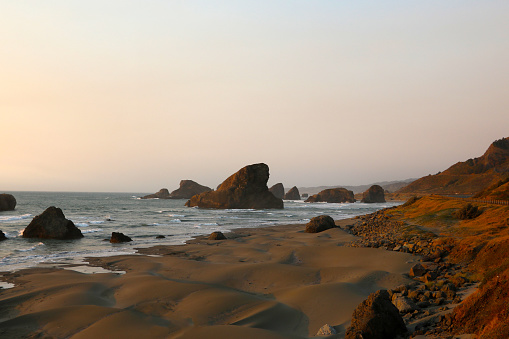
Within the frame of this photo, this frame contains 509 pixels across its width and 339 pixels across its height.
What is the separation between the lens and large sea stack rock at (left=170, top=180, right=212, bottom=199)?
17552cm

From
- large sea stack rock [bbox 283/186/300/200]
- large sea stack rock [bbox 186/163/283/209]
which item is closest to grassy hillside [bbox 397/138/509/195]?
large sea stack rock [bbox 283/186/300/200]

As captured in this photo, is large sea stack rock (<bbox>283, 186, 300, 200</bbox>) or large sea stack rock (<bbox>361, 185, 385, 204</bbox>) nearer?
large sea stack rock (<bbox>361, 185, 385, 204</bbox>)

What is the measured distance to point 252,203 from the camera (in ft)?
309

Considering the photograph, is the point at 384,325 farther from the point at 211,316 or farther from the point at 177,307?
the point at 177,307

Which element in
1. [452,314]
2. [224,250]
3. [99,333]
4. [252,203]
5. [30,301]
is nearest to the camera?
[452,314]

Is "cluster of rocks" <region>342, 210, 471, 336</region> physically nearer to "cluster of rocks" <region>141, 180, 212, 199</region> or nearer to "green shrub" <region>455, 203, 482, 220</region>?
"green shrub" <region>455, 203, 482, 220</region>

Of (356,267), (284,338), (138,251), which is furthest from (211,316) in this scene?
(138,251)

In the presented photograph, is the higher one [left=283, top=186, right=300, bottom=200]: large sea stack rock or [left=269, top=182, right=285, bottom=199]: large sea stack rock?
[left=269, top=182, right=285, bottom=199]: large sea stack rock

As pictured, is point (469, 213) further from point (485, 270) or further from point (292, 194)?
point (292, 194)

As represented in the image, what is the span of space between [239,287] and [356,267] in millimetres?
4784

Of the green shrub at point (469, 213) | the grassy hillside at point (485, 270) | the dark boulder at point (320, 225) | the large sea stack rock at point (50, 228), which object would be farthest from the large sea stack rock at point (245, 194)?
the grassy hillside at point (485, 270)

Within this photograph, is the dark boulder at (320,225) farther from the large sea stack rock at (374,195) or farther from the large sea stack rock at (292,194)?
the large sea stack rock at (292,194)

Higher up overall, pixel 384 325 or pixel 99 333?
pixel 384 325

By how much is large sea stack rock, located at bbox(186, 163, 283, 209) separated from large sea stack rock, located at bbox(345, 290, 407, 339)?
87.1 metres
